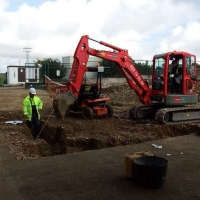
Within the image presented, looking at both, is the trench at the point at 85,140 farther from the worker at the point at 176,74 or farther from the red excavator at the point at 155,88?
the worker at the point at 176,74

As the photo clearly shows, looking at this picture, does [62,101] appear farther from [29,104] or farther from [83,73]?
[29,104]

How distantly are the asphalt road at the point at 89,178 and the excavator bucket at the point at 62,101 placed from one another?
4.16 m

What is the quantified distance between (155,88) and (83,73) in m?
2.98

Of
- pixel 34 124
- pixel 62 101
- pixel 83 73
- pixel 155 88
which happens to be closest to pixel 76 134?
pixel 34 124

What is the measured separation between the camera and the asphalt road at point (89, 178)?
4.99 m

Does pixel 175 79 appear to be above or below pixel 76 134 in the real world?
above

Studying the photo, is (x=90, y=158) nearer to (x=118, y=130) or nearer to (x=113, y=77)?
(x=118, y=130)

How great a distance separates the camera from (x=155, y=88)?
41.8 feet

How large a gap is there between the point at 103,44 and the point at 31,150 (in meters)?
5.84

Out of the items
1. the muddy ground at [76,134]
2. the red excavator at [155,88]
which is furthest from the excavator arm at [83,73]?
the muddy ground at [76,134]

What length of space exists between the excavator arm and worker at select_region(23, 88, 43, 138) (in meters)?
1.17

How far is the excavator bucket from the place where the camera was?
11.7m

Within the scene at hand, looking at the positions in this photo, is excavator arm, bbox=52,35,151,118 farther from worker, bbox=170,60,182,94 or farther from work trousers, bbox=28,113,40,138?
worker, bbox=170,60,182,94

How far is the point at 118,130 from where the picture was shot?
10750 millimetres
